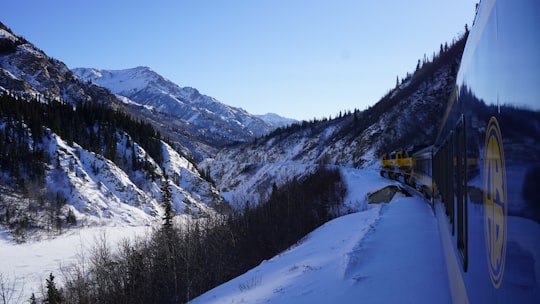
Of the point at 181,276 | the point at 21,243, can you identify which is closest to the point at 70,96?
the point at 21,243

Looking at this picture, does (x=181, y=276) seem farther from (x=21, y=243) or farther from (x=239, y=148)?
(x=239, y=148)

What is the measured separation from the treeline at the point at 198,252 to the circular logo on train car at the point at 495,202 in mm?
23819

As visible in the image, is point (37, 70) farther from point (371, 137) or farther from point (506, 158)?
point (506, 158)

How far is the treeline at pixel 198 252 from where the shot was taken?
25203 millimetres

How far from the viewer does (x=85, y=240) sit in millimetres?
53156

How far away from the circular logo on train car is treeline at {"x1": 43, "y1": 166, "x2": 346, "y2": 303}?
2382cm

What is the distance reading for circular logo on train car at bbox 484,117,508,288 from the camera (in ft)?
7.01

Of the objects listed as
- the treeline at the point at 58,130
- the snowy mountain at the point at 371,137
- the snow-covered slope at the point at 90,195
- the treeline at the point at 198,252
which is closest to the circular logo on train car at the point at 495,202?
the treeline at the point at 198,252

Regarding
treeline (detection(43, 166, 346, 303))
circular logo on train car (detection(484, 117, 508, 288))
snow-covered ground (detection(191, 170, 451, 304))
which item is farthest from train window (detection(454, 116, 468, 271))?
treeline (detection(43, 166, 346, 303))

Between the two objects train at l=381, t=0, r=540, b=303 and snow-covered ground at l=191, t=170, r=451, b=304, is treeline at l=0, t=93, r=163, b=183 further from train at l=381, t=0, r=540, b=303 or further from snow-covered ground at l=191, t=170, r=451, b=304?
train at l=381, t=0, r=540, b=303

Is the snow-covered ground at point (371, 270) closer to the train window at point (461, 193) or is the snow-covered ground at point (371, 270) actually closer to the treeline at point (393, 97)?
the train window at point (461, 193)

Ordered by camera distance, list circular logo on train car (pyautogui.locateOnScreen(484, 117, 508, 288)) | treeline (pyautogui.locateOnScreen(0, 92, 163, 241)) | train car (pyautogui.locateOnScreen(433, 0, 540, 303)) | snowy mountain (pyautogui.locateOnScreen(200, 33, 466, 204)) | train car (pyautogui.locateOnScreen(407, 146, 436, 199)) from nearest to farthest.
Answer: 1. train car (pyautogui.locateOnScreen(433, 0, 540, 303))
2. circular logo on train car (pyautogui.locateOnScreen(484, 117, 508, 288))
3. train car (pyautogui.locateOnScreen(407, 146, 436, 199))
4. treeline (pyautogui.locateOnScreen(0, 92, 163, 241))
5. snowy mountain (pyautogui.locateOnScreen(200, 33, 466, 204))

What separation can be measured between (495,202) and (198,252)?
32275mm

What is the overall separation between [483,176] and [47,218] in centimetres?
6484
